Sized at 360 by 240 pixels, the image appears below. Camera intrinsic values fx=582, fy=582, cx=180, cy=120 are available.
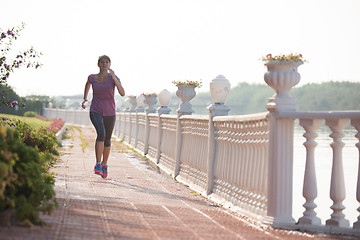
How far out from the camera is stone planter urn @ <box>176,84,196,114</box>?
1061cm

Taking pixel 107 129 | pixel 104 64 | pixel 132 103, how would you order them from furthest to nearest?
pixel 132 103, pixel 107 129, pixel 104 64

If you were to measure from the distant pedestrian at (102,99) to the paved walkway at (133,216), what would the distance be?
0.58m

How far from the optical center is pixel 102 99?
29.8ft

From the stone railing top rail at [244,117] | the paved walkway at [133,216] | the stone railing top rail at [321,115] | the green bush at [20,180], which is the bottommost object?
the paved walkway at [133,216]

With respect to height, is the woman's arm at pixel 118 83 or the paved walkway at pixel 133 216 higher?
the woman's arm at pixel 118 83

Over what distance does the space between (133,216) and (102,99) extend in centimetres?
380

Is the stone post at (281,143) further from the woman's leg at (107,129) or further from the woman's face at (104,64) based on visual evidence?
the woman's leg at (107,129)

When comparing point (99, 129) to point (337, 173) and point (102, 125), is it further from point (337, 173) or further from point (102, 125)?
point (337, 173)

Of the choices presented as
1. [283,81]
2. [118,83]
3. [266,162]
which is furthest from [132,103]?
[283,81]

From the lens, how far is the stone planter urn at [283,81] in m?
5.54

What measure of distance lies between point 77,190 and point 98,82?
7.55 ft

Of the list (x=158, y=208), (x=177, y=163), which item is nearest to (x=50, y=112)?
(x=177, y=163)

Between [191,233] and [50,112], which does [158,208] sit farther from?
[50,112]

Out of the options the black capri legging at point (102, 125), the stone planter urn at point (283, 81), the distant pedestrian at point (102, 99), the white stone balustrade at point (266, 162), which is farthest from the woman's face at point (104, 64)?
the stone planter urn at point (283, 81)
